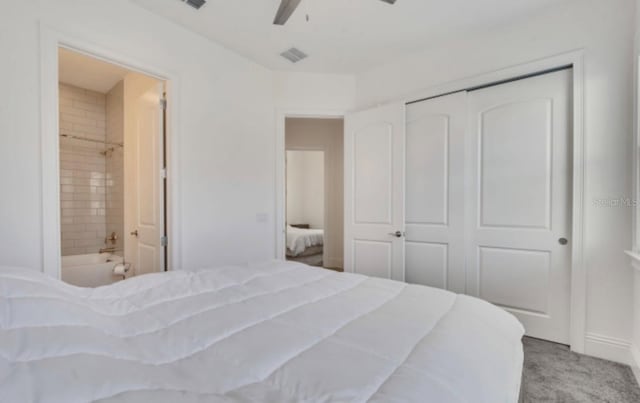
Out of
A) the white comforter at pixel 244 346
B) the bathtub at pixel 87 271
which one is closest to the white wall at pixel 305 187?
the bathtub at pixel 87 271

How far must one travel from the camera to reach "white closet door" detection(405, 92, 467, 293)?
114 inches

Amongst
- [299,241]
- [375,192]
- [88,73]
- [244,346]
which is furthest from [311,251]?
[244,346]

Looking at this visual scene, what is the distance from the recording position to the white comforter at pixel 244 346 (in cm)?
70

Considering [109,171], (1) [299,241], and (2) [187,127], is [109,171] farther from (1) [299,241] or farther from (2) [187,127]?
(1) [299,241]

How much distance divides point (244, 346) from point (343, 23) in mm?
2688

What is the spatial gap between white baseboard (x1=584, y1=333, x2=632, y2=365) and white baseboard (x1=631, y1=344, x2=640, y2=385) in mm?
51

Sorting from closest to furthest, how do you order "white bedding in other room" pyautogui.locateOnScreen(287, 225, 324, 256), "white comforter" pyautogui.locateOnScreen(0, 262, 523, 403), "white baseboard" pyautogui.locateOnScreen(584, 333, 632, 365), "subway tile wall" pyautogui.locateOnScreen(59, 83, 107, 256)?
"white comforter" pyautogui.locateOnScreen(0, 262, 523, 403)
"white baseboard" pyautogui.locateOnScreen(584, 333, 632, 365)
"subway tile wall" pyautogui.locateOnScreen(59, 83, 107, 256)
"white bedding in other room" pyautogui.locateOnScreen(287, 225, 324, 256)

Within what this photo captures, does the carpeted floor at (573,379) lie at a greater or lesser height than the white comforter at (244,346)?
lesser

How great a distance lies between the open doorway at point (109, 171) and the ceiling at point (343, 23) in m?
0.73

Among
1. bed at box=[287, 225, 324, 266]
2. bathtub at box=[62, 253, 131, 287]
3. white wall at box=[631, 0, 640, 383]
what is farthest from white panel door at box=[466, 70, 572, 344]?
bathtub at box=[62, 253, 131, 287]

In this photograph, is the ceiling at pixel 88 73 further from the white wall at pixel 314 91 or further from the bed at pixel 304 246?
the bed at pixel 304 246

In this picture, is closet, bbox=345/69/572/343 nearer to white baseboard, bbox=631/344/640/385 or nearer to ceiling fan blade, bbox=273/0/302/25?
white baseboard, bbox=631/344/640/385

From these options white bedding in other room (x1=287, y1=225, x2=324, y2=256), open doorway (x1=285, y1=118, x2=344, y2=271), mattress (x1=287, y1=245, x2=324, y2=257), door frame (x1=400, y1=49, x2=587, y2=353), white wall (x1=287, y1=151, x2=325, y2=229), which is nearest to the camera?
door frame (x1=400, y1=49, x2=587, y2=353)

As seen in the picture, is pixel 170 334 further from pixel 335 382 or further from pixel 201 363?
pixel 335 382
